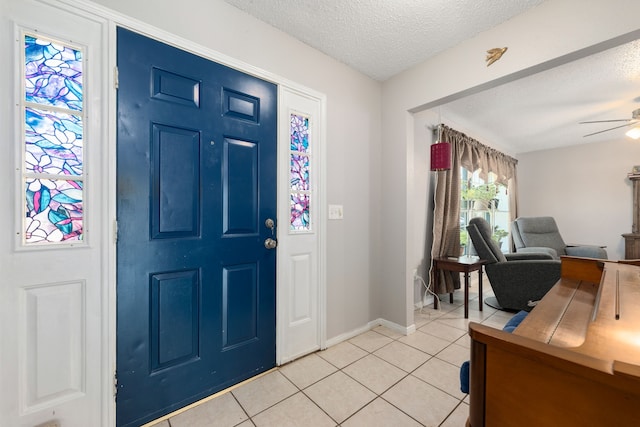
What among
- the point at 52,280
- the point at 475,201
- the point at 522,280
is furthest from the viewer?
the point at 475,201

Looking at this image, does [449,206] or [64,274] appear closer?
[64,274]

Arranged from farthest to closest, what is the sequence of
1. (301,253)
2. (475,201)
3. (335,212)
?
(475,201) → (335,212) → (301,253)

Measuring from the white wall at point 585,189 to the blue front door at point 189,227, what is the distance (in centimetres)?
599

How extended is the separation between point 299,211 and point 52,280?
141 centimetres

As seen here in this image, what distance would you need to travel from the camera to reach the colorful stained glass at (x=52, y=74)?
1118 mm

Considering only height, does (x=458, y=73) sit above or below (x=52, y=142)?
above

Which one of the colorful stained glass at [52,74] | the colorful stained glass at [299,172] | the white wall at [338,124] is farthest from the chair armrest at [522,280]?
the colorful stained glass at [52,74]

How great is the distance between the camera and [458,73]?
2010 mm

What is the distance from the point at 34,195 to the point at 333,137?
74.0 inches

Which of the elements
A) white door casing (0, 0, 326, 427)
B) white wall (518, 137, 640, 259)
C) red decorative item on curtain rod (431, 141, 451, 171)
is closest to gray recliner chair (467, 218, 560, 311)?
red decorative item on curtain rod (431, 141, 451, 171)

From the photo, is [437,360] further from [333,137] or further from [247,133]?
[247,133]

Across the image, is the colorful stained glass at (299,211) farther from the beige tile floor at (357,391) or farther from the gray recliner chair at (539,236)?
the gray recliner chair at (539,236)

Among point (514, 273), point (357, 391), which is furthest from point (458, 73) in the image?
point (357, 391)

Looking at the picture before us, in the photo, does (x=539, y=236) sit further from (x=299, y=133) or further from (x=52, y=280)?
(x=52, y=280)
